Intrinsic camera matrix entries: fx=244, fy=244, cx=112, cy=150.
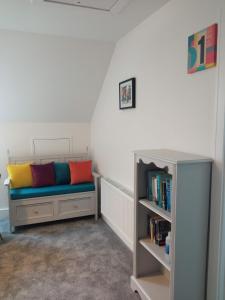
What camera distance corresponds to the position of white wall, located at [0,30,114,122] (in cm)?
281

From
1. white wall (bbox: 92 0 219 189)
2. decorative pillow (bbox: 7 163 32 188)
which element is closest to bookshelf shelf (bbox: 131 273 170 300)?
white wall (bbox: 92 0 219 189)

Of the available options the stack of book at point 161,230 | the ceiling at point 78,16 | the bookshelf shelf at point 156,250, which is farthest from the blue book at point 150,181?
the ceiling at point 78,16

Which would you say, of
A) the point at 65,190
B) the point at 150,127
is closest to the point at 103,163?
the point at 65,190

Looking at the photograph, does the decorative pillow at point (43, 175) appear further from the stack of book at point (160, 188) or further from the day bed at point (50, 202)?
the stack of book at point (160, 188)

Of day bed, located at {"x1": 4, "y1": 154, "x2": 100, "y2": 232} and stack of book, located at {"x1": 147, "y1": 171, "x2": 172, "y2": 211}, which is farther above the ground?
stack of book, located at {"x1": 147, "y1": 171, "x2": 172, "y2": 211}

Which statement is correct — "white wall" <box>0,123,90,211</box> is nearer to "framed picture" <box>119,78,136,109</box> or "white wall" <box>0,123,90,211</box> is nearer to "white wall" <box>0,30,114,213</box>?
"white wall" <box>0,30,114,213</box>

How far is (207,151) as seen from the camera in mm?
1630

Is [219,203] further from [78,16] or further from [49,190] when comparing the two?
[49,190]

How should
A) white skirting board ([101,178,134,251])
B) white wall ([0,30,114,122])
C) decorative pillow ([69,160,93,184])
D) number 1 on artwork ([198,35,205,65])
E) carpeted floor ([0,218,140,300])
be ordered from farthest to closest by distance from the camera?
decorative pillow ([69,160,93,184]) → white wall ([0,30,114,122]) → white skirting board ([101,178,134,251]) → carpeted floor ([0,218,140,300]) → number 1 on artwork ([198,35,205,65])

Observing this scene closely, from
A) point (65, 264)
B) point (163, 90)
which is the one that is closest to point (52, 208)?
point (65, 264)

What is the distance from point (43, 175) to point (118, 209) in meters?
1.26

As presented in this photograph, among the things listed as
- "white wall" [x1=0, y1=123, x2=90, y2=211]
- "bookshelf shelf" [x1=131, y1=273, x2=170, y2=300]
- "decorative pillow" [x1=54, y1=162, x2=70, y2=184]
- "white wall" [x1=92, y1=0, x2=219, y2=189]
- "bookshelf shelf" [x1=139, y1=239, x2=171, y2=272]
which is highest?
"white wall" [x1=92, y1=0, x2=219, y2=189]

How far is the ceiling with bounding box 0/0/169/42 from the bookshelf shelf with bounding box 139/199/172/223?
1.58m

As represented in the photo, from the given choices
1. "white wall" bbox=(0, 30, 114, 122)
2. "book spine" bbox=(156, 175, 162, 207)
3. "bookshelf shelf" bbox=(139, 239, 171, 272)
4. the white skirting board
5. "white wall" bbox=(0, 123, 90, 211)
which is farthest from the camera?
"white wall" bbox=(0, 123, 90, 211)
